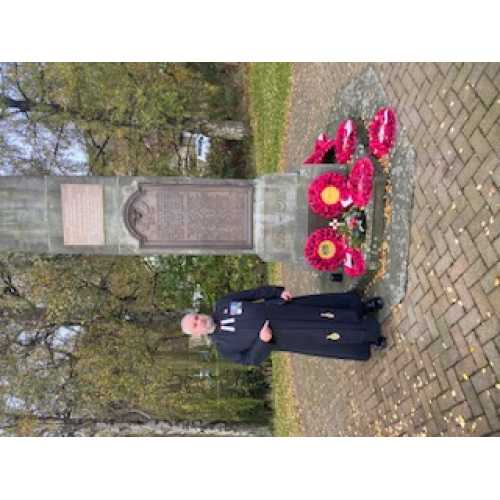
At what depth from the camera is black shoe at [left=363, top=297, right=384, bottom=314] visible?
6020 millimetres

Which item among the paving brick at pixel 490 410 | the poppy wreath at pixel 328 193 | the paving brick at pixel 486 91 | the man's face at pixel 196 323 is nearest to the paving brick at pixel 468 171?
the paving brick at pixel 486 91

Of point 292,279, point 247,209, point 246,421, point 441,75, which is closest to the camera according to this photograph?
point 441,75

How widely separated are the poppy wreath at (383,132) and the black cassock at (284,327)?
166cm

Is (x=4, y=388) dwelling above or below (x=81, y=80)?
below

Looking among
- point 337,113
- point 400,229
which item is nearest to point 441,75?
point 400,229

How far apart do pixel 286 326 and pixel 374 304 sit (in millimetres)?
998

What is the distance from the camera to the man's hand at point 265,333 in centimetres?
561

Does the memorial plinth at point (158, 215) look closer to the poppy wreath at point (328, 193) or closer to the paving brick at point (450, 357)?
the poppy wreath at point (328, 193)

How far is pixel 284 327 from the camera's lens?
5.79 m

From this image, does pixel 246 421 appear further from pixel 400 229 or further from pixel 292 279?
pixel 400 229

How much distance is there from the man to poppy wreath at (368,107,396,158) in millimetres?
1589

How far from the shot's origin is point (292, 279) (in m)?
A: 11.9

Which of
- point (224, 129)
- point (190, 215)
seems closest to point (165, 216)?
point (190, 215)

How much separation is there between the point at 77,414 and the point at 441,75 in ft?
37.0
